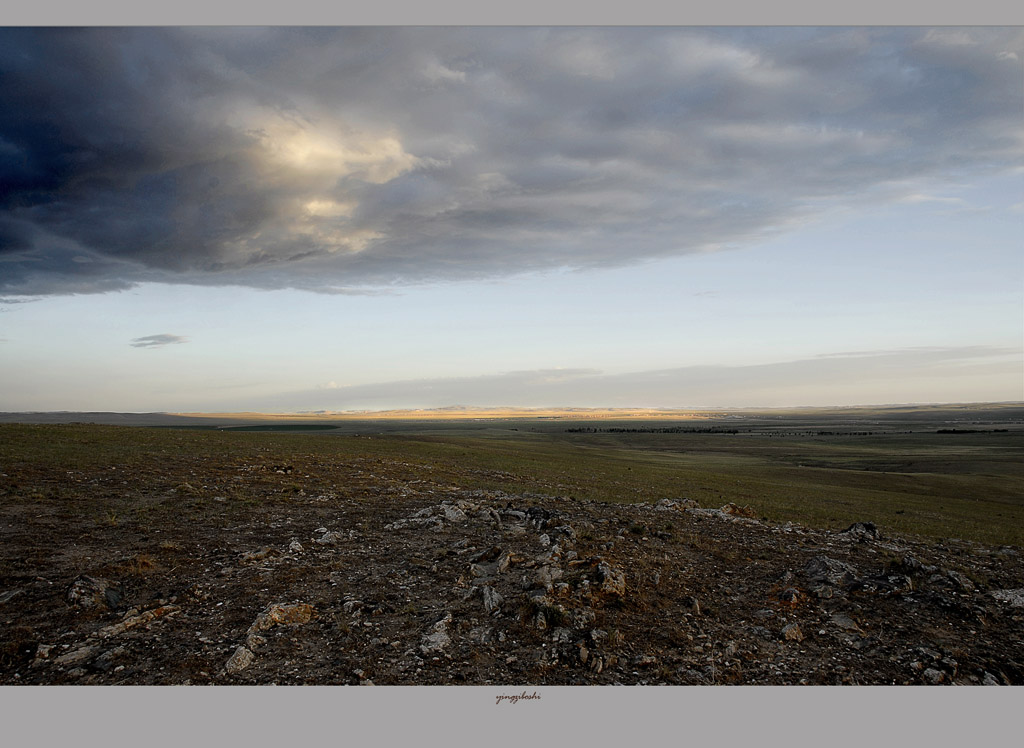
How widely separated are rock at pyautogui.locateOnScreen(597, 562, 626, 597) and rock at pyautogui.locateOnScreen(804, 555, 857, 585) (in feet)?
16.2

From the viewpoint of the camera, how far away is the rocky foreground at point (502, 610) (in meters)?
8.96

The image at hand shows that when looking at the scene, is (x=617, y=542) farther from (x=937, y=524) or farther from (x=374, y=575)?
(x=937, y=524)

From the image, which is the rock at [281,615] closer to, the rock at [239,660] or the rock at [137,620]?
the rock at [239,660]

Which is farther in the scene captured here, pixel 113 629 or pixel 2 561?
pixel 2 561

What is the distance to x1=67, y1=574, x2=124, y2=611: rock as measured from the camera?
413 inches

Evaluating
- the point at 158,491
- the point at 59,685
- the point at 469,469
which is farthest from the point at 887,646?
the point at 469,469

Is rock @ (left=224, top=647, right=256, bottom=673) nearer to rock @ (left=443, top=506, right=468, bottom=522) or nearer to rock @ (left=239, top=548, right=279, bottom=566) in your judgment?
rock @ (left=239, top=548, right=279, bottom=566)

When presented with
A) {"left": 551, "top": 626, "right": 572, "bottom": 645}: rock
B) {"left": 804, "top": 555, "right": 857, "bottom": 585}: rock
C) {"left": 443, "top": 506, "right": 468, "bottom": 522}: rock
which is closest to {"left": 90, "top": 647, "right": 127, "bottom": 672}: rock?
{"left": 551, "top": 626, "right": 572, "bottom": 645}: rock

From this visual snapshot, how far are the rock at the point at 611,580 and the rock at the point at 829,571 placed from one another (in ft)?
16.2

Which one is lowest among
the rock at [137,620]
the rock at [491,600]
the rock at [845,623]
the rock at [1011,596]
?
the rock at [845,623]

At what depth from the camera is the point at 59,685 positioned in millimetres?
8305

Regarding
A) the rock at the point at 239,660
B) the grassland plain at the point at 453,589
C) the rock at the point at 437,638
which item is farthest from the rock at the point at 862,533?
the rock at the point at 239,660

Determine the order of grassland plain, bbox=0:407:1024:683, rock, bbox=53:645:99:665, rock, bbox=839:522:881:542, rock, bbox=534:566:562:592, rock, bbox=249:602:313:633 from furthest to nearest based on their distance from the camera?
rock, bbox=839:522:881:542
rock, bbox=534:566:562:592
rock, bbox=249:602:313:633
grassland plain, bbox=0:407:1024:683
rock, bbox=53:645:99:665

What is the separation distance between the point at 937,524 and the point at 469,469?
26.7 m
